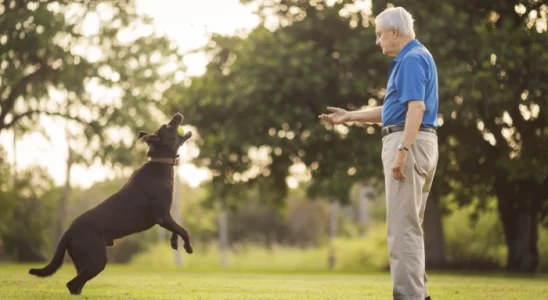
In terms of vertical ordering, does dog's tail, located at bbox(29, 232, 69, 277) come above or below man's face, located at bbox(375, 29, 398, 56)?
below

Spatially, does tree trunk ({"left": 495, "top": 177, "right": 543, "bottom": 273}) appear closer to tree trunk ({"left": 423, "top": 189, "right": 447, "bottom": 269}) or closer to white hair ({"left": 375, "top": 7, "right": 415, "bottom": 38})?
tree trunk ({"left": 423, "top": 189, "right": 447, "bottom": 269})

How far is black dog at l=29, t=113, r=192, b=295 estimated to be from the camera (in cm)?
743

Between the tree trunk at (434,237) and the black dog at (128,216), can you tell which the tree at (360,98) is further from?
the black dog at (128,216)

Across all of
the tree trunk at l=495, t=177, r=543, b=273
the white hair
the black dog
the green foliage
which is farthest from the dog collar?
the green foliage

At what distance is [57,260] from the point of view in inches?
301

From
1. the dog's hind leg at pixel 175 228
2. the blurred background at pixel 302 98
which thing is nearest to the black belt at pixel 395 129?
the dog's hind leg at pixel 175 228

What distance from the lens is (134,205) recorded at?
7.76 metres

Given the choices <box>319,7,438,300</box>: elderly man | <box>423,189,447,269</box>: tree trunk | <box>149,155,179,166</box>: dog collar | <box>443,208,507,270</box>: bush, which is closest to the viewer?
<box>319,7,438,300</box>: elderly man

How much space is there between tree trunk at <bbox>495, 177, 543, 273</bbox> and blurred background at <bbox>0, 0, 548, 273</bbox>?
3 centimetres

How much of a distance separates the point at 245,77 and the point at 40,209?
2207 centimetres

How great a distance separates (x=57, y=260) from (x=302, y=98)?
12.2m

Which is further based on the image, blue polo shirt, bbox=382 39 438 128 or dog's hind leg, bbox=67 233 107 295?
dog's hind leg, bbox=67 233 107 295

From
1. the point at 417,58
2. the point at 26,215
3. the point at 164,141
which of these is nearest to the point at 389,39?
the point at 417,58


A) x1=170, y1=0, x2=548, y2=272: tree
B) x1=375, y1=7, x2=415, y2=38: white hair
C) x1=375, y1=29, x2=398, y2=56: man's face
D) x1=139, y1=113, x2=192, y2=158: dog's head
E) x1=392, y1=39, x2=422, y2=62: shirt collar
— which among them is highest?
x1=170, y1=0, x2=548, y2=272: tree
